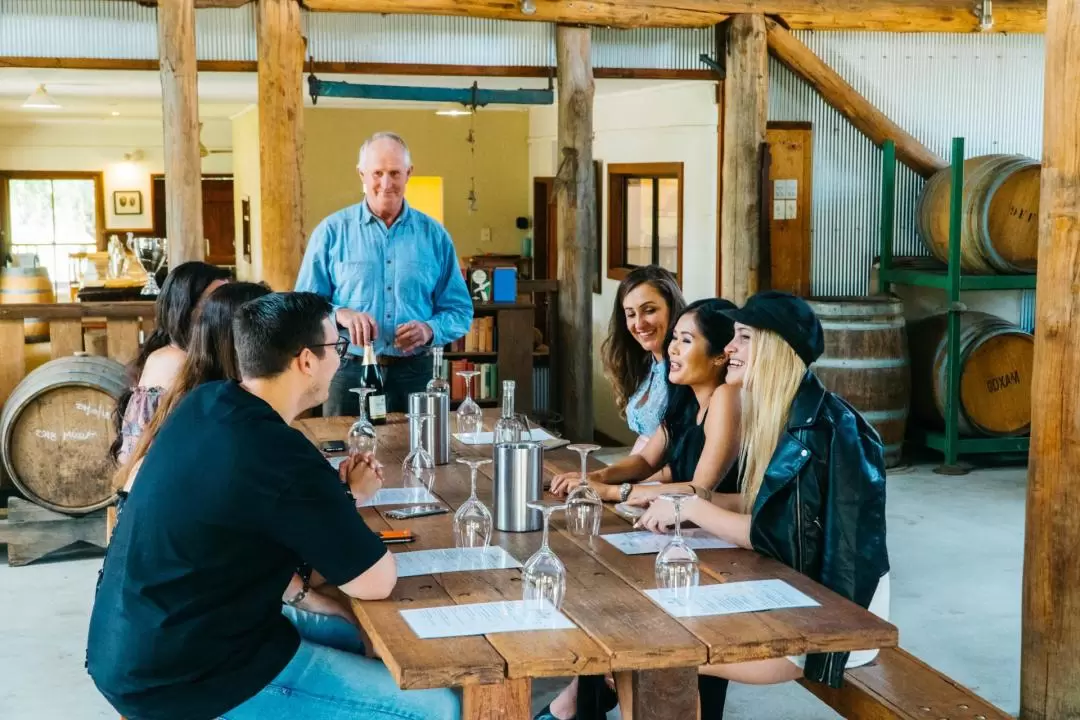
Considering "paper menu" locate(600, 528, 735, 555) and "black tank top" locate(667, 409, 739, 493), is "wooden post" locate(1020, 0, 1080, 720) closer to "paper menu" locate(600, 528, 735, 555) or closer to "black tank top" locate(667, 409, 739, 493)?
"black tank top" locate(667, 409, 739, 493)

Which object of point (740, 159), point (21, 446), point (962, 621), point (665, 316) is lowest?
point (962, 621)

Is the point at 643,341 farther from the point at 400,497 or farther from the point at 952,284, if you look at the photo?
the point at 952,284

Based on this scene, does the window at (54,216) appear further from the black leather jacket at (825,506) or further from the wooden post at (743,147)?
the black leather jacket at (825,506)

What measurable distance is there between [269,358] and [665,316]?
5.87ft

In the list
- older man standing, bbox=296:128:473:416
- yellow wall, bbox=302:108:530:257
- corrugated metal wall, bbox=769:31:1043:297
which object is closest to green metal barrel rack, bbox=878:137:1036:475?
corrugated metal wall, bbox=769:31:1043:297

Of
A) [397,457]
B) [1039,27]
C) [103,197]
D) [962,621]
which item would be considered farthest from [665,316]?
[103,197]

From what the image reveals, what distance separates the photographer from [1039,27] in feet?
25.8

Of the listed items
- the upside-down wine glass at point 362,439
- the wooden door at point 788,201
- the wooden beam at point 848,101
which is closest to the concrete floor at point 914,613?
the upside-down wine glass at point 362,439

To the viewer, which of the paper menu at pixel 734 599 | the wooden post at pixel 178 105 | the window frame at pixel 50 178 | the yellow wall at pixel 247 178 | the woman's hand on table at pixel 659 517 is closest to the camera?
the paper menu at pixel 734 599

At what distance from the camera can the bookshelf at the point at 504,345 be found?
785cm

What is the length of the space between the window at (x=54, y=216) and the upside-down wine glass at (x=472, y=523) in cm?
1500

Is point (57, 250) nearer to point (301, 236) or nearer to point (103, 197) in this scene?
point (103, 197)

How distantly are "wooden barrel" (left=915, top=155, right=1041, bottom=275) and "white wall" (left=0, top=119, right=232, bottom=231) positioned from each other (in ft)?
37.0

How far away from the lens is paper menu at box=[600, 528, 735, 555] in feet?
9.73
